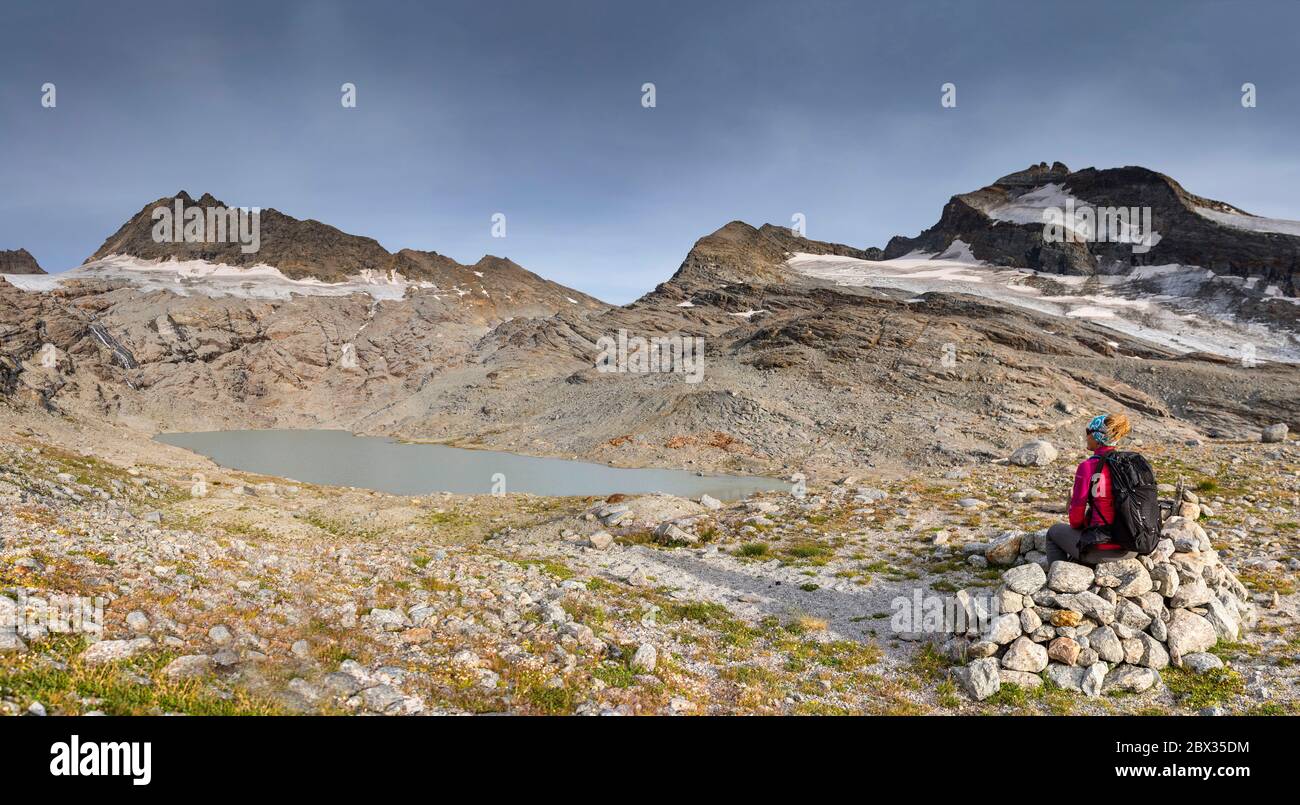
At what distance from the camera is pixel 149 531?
14750 millimetres

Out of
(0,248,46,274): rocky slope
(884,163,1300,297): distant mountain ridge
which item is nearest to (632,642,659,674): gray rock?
(884,163,1300,297): distant mountain ridge

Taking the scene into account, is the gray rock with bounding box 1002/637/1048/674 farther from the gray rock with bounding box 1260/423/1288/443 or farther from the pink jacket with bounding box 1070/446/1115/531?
the gray rock with bounding box 1260/423/1288/443

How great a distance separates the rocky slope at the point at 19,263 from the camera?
181875 millimetres

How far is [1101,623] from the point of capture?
10250 millimetres

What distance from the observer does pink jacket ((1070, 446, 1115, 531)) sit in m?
10.2

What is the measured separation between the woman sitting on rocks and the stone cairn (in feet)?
1.25

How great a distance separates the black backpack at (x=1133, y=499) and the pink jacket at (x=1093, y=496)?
0.09 metres

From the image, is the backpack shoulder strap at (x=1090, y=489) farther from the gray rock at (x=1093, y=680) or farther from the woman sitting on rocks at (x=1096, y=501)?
the gray rock at (x=1093, y=680)

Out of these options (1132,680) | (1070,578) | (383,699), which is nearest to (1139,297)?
(1070,578)

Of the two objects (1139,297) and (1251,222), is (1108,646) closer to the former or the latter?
(1139,297)

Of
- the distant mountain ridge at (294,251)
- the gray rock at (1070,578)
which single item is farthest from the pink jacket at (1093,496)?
the distant mountain ridge at (294,251)

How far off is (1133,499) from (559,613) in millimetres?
10522
